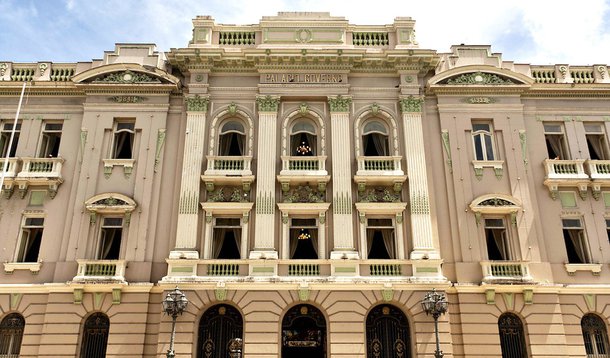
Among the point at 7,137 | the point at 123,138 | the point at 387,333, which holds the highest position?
the point at 7,137

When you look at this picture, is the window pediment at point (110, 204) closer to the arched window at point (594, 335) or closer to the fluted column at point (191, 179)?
the fluted column at point (191, 179)

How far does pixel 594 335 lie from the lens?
19.8m

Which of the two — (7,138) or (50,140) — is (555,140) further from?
(7,138)

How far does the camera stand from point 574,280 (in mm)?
20312

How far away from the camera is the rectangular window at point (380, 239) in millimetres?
20828

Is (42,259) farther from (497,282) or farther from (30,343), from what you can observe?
(497,282)

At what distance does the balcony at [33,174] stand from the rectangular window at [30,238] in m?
1.20

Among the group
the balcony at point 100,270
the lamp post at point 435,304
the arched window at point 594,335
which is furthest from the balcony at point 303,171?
the arched window at point 594,335

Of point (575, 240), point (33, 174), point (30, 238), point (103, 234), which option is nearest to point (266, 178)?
point (103, 234)

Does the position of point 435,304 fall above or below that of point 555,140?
below

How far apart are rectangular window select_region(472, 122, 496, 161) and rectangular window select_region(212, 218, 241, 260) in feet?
36.4

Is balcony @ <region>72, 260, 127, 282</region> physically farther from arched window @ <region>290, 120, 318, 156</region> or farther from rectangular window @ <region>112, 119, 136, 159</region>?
arched window @ <region>290, 120, 318, 156</region>

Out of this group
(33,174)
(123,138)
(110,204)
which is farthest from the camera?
(123,138)

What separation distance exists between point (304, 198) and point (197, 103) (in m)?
6.61
